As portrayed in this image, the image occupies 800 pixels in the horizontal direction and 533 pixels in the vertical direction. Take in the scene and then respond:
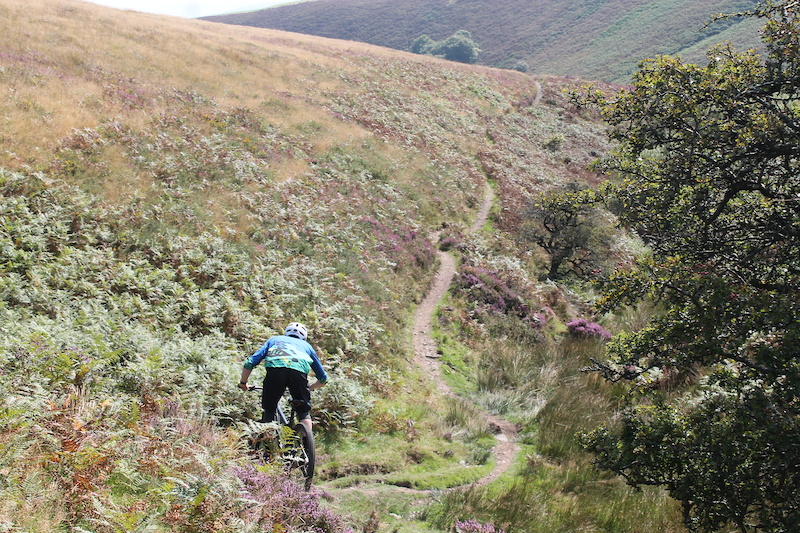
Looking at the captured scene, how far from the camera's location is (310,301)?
43.1 ft

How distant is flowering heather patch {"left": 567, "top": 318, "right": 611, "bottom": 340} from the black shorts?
1324 cm

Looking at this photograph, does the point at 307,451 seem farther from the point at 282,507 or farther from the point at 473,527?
the point at 473,527

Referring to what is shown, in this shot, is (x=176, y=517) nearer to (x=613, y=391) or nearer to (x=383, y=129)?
(x=613, y=391)

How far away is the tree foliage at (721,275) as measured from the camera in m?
4.70

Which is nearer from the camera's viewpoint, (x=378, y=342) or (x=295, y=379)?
(x=295, y=379)

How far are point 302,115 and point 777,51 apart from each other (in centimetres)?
2610

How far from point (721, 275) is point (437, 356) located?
9.99m

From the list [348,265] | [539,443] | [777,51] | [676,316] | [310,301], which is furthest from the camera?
[348,265]

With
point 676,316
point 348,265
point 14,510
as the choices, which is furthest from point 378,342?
point 14,510

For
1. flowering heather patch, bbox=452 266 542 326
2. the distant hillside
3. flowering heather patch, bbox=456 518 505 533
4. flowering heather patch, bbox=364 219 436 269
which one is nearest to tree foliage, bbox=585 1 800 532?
flowering heather patch, bbox=456 518 505 533

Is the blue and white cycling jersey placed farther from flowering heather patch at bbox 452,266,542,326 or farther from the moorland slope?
flowering heather patch at bbox 452,266,542,326

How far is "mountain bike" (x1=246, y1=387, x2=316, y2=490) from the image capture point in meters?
5.83

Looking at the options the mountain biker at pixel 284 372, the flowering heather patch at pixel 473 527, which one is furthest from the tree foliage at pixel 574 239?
the mountain biker at pixel 284 372

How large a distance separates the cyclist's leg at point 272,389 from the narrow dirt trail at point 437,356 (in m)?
3.87
